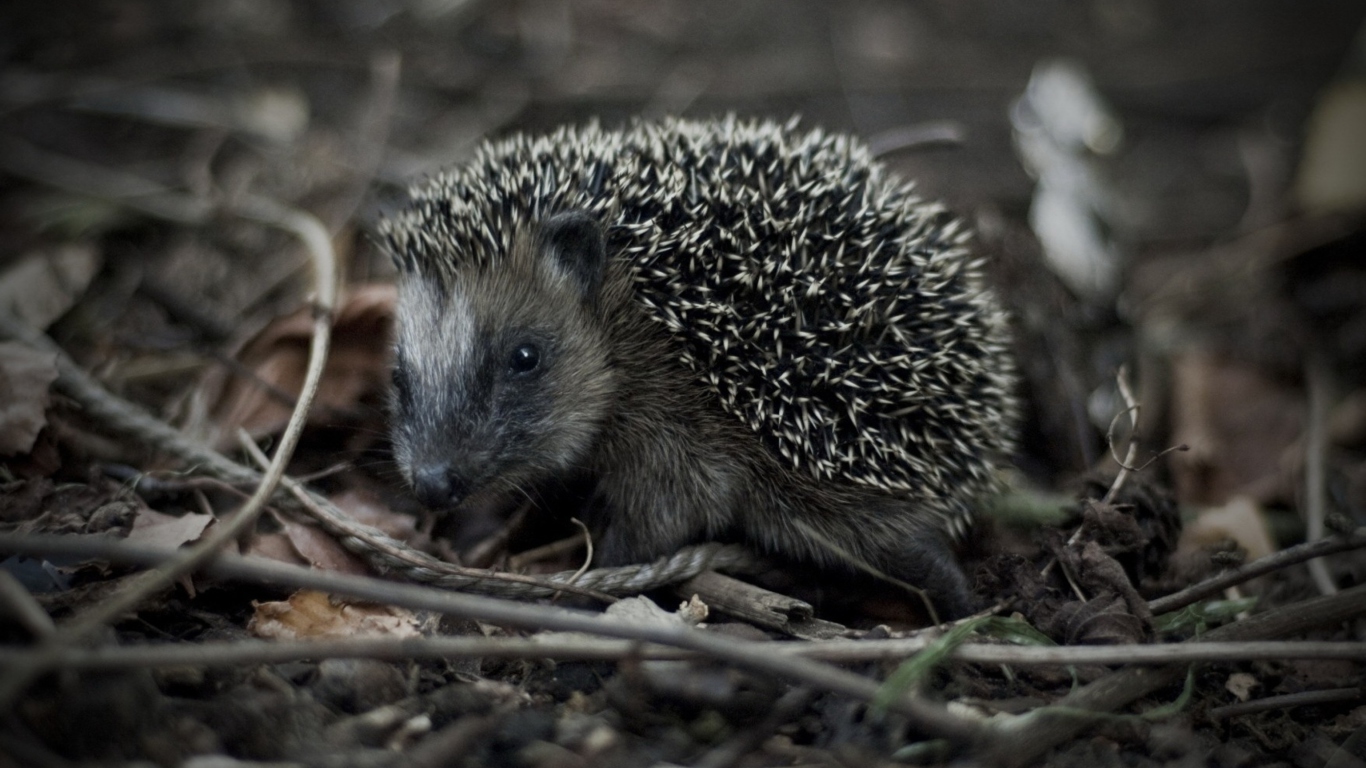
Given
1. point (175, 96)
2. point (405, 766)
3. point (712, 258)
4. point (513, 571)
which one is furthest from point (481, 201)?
point (175, 96)

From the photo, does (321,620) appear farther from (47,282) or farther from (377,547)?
(47,282)

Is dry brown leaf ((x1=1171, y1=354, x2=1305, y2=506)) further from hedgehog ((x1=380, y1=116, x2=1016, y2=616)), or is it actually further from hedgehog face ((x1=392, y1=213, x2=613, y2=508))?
hedgehog face ((x1=392, y1=213, x2=613, y2=508))

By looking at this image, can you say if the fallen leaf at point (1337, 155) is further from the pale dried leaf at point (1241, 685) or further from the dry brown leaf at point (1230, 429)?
the pale dried leaf at point (1241, 685)

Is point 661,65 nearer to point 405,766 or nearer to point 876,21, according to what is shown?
point 876,21

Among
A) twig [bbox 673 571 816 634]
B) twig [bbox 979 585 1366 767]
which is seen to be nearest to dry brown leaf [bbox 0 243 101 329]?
twig [bbox 673 571 816 634]

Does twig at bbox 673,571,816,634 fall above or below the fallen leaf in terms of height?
below
